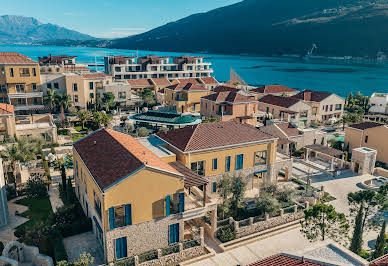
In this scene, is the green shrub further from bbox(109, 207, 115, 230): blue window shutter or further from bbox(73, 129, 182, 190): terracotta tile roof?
bbox(109, 207, 115, 230): blue window shutter

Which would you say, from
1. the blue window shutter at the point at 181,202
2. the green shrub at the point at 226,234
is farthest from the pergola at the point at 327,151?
the blue window shutter at the point at 181,202

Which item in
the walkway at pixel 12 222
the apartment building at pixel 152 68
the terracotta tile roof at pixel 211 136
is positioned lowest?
the walkway at pixel 12 222

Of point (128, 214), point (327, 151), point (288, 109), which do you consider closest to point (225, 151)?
point (128, 214)

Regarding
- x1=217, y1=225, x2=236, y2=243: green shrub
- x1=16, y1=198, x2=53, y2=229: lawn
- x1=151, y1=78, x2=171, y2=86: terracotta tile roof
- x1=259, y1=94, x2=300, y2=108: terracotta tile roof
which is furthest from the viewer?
x1=151, y1=78, x2=171, y2=86: terracotta tile roof

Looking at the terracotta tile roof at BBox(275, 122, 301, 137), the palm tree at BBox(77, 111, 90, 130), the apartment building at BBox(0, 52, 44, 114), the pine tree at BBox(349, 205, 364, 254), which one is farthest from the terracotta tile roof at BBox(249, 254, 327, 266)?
the apartment building at BBox(0, 52, 44, 114)

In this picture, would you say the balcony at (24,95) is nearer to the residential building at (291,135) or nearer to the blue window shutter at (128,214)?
the residential building at (291,135)

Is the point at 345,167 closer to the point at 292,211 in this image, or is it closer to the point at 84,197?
the point at 292,211
